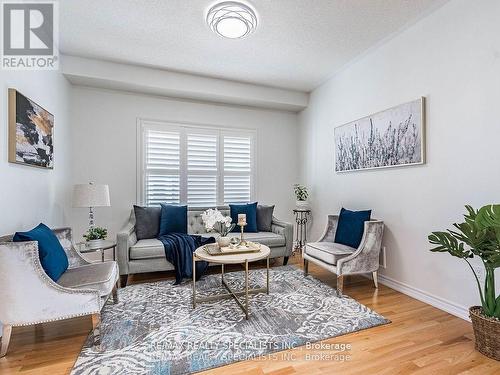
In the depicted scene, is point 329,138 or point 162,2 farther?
point 329,138

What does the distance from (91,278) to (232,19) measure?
263 centimetres

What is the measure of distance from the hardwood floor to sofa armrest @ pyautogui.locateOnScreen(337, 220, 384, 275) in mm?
535

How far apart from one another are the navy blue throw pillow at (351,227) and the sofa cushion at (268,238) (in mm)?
788

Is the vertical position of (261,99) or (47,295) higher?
(261,99)

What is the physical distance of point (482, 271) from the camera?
2088 millimetres

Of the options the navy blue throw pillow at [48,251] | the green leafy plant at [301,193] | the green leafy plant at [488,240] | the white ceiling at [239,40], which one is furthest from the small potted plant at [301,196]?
the navy blue throw pillow at [48,251]

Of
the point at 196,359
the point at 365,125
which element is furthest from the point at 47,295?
the point at 365,125

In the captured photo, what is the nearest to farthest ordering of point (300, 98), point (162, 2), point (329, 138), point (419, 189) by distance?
1. point (162, 2)
2. point (419, 189)
3. point (329, 138)
4. point (300, 98)

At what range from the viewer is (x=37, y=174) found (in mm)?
2668

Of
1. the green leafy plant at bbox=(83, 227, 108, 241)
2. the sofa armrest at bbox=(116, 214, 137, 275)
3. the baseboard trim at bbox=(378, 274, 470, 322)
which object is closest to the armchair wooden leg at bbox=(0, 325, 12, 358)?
the sofa armrest at bbox=(116, 214, 137, 275)

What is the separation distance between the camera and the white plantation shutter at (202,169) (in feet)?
14.0

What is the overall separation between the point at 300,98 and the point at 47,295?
14.1ft

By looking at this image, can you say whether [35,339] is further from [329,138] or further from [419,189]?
[329,138]

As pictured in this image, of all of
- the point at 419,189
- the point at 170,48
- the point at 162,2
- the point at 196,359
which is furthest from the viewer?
the point at 170,48
